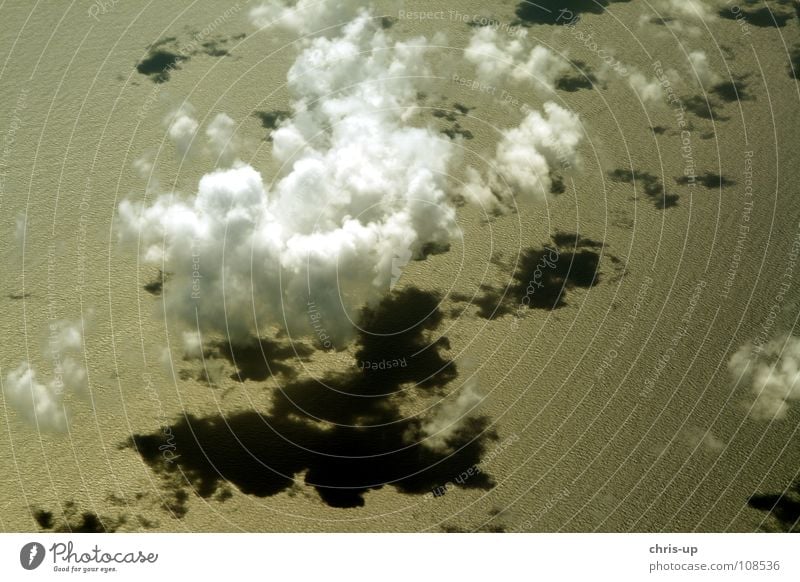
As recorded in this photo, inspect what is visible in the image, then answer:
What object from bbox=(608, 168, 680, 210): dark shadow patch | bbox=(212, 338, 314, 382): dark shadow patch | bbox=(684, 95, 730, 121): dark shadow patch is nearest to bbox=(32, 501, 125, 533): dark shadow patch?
bbox=(212, 338, 314, 382): dark shadow patch

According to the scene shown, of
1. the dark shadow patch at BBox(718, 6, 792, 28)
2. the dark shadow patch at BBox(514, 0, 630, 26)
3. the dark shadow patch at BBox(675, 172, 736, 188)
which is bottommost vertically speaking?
the dark shadow patch at BBox(675, 172, 736, 188)

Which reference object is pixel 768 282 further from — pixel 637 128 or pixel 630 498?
pixel 630 498

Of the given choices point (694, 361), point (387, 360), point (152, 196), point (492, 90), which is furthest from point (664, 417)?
point (152, 196)

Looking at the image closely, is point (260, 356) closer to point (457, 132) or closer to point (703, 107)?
point (457, 132)

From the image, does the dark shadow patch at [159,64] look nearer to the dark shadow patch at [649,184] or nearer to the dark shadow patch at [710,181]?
the dark shadow patch at [649,184]
